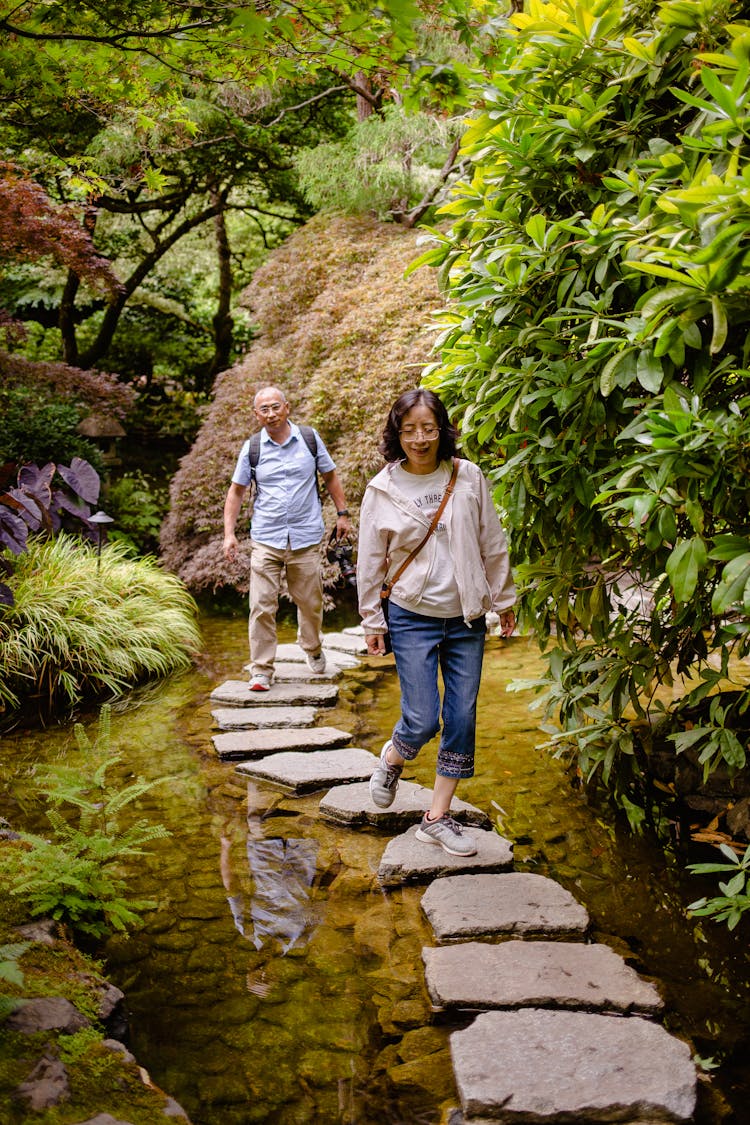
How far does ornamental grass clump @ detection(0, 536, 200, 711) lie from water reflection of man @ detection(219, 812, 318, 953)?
2.45m

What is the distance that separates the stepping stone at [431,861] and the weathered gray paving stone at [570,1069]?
3.00ft

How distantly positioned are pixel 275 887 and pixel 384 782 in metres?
0.63

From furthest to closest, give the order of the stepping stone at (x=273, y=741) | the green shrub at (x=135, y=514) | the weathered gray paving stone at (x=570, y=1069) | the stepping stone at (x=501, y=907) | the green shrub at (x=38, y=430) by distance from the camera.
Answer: the green shrub at (x=135, y=514)
the green shrub at (x=38, y=430)
the stepping stone at (x=273, y=741)
the stepping stone at (x=501, y=907)
the weathered gray paving stone at (x=570, y=1069)

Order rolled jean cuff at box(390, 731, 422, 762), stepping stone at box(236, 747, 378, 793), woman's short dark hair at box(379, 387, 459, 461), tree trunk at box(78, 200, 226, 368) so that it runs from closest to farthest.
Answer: woman's short dark hair at box(379, 387, 459, 461), rolled jean cuff at box(390, 731, 422, 762), stepping stone at box(236, 747, 378, 793), tree trunk at box(78, 200, 226, 368)

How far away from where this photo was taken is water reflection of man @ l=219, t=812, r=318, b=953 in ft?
9.90

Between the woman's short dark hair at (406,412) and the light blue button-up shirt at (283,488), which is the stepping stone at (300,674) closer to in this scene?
the light blue button-up shirt at (283,488)

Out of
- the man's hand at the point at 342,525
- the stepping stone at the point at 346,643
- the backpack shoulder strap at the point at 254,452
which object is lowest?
the stepping stone at the point at 346,643

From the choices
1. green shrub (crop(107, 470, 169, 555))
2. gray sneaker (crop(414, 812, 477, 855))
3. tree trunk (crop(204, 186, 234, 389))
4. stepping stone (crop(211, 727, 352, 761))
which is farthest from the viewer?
tree trunk (crop(204, 186, 234, 389))

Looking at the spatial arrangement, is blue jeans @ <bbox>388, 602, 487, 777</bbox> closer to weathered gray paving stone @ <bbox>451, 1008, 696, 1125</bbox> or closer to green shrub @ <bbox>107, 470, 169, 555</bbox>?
weathered gray paving stone @ <bbox>451, 1008, 696, 1125</bbox>

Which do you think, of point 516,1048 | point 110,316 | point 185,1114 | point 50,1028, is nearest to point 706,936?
point 516,1048

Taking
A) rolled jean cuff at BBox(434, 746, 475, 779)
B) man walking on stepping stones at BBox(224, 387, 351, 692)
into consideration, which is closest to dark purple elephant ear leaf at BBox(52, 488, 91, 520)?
man walking on stepping stones at BBox(224, 387, 351, 692)

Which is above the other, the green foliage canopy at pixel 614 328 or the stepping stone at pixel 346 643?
the green foliage canopy at pixel 614 328

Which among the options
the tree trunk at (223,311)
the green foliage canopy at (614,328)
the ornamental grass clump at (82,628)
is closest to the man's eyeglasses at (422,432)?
the green foliage canopy at (614,328)

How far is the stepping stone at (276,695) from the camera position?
18.8 feet
